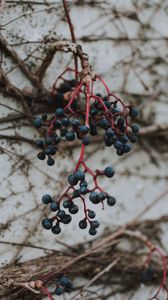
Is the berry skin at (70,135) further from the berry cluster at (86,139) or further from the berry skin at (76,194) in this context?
the berry skin at (76,194)

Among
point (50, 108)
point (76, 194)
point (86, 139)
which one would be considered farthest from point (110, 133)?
point (50, 108)

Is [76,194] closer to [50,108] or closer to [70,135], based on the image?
[70,135]

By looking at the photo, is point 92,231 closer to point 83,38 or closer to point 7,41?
point 7,41

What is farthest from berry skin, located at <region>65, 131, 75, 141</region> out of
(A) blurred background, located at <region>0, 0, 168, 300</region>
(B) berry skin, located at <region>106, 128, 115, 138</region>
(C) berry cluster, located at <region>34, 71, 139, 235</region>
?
(A) blurred background, located at <region>0, 0, 168, 300</region>

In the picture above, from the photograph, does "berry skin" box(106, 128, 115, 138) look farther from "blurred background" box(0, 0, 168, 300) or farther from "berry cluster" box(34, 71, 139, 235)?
"blurred background" box(0, 0, 168, 300)

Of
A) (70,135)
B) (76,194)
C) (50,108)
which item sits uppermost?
(50,108)

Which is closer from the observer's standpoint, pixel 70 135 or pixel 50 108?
pixel 70 135

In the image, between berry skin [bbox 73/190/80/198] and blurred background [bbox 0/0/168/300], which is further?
blurred background [bbox 0/0/168/300]

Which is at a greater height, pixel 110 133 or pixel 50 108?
pixel 50 108
